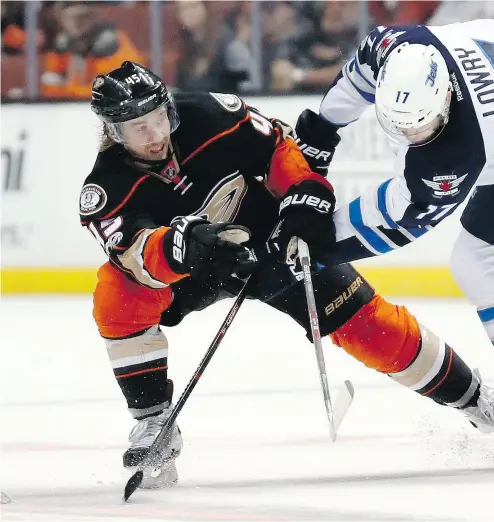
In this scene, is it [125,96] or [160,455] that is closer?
[125,96]

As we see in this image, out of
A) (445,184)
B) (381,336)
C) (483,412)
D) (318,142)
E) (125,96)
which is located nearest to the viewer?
(445,184)

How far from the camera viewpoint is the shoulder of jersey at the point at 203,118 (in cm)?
302

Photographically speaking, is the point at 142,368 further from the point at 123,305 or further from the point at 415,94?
the point at 415,94

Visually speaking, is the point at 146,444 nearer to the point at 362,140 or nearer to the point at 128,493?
the point at 128,493

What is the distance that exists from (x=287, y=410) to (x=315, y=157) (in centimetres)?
86

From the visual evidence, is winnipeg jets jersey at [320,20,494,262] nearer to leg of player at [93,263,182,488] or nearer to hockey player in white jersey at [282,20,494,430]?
hockey player in white jersey at [282,20,494,430]

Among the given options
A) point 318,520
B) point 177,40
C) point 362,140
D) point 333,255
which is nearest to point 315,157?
point 333,255

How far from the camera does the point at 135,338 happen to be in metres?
3.02

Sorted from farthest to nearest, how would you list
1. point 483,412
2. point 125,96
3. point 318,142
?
point 318,142 < point 483,412 < point 125,96

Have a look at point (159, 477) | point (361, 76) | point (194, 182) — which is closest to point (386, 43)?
point (361, 76)

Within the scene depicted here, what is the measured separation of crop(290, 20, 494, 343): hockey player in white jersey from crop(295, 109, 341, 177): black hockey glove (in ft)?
0.59

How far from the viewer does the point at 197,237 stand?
2.74m

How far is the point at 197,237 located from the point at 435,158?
578 millimetres

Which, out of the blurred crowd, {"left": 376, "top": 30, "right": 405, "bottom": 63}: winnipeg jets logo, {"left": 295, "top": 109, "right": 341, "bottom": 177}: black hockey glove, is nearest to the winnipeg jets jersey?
{"left": 376, "top": 30, "right": 405, "bottom": 63}: winnipeg jets logo
